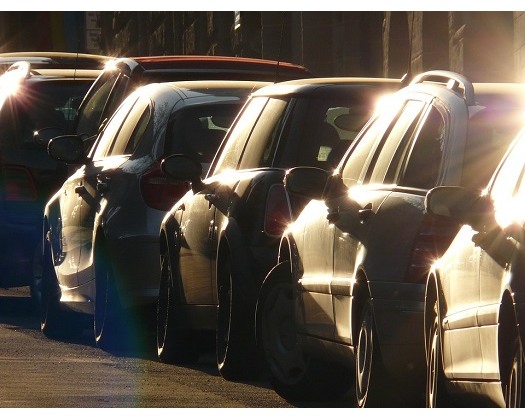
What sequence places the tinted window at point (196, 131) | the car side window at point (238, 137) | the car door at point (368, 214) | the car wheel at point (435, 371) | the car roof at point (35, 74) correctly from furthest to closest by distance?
the car roof at point (35, 74) → the tinted window at point (196, 131) → the car side window at point (238, 137) → the car door at point (368, 214) → the car wheel at point (435, 371)

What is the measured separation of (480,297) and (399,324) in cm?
111

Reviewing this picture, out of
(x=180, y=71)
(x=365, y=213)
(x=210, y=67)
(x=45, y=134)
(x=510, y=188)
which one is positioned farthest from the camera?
(x=45, y=134)

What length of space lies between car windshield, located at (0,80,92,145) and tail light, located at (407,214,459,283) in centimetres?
842

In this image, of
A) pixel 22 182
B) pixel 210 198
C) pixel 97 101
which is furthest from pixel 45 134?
pixel 210 198

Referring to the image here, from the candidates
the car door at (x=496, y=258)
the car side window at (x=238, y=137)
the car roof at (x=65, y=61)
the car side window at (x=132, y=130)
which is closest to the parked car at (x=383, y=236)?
the car door at (x=496, y=258)

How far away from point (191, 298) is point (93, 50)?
1862 inches

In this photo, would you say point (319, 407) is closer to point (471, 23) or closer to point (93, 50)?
point (471, 23)

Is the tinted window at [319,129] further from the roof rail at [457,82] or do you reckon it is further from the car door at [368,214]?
the roof rail at [457,82]

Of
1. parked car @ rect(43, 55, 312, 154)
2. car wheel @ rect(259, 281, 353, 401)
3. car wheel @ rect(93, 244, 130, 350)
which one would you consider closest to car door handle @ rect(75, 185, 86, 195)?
car wheel @ rect(93, 244, 130, 350)

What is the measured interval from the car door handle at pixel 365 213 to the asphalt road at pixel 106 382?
1215 millimetres

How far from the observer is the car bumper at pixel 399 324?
779cm

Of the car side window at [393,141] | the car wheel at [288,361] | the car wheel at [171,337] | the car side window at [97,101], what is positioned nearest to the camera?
the car side window at [393,141]

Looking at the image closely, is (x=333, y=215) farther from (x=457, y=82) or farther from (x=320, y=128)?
(x=320, y=128)

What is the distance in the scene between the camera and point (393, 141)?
341 inches
